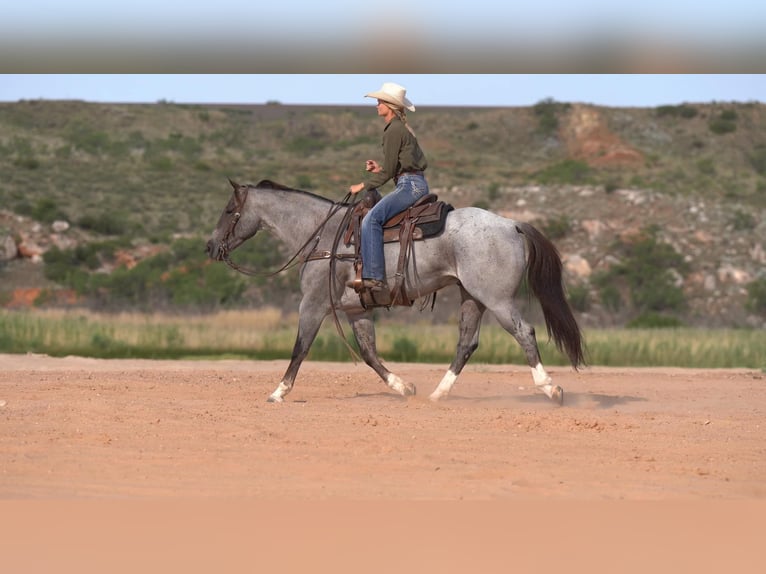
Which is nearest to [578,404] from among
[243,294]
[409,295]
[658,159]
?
[409,295]

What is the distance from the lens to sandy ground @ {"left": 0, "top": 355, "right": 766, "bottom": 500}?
6602 millimetres

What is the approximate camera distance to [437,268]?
1116 centimetres

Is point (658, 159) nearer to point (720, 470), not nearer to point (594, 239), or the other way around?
point (594, 239)

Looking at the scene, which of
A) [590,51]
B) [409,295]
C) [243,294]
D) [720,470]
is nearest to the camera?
[590,51]

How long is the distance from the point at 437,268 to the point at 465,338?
2.65 ft

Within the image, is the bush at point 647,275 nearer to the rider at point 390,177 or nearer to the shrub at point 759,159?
the shrub at point 759,159

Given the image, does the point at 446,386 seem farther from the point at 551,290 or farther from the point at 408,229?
the point at 408,229

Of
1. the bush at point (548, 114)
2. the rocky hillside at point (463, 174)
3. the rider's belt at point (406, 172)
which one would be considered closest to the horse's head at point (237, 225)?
the rider's belt at point (406, 172)

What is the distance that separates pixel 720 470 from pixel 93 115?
55.9 meters

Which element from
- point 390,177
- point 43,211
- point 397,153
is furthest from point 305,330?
point 43,211

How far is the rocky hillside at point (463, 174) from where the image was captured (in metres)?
40.2

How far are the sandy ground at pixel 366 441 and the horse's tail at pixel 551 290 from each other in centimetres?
69

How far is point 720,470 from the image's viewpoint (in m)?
7.57

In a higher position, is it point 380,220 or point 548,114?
point 548,114
